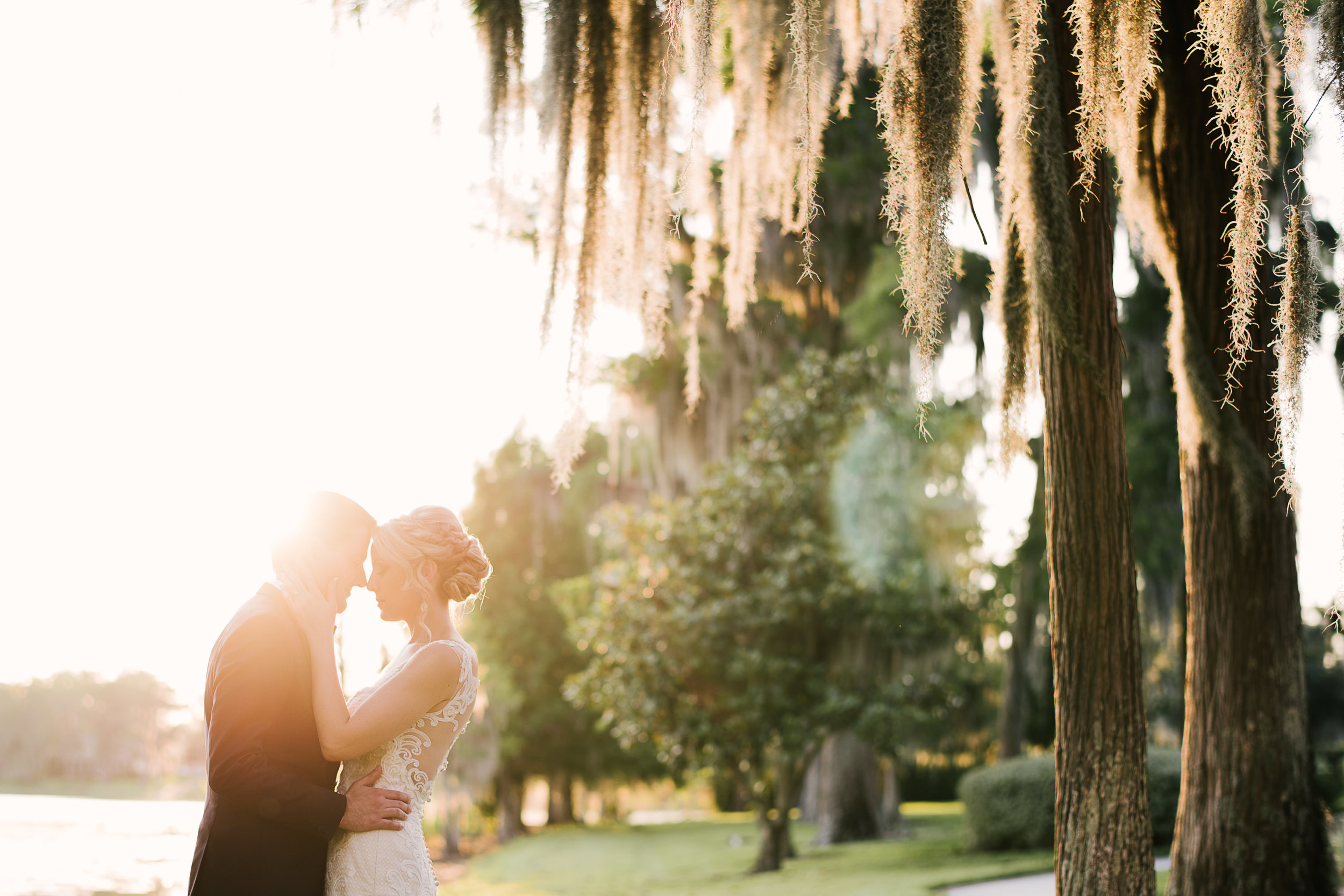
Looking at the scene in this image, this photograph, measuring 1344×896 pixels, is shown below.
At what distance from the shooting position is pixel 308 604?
2562 mm

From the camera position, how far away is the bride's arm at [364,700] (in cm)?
249

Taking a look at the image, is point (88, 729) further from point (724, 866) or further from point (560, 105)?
point (560, 105)

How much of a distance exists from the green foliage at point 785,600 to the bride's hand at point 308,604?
878 centimetres

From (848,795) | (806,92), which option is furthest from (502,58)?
(848,795)

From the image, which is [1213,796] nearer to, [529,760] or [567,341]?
[567,341]

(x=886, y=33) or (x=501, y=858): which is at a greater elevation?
(x=886, y=33)

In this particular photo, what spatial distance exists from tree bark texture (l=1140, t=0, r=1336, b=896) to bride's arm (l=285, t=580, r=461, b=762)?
3.98 metres

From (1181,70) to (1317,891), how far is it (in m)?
4.48

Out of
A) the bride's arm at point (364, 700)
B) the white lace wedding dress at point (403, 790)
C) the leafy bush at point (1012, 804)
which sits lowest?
the leafy bush at point (1012, 804)

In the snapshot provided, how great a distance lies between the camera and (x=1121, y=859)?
3.49 metres

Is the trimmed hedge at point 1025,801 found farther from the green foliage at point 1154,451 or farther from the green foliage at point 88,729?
the green foliage at point 88,729

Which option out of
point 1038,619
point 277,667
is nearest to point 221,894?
point 277,667

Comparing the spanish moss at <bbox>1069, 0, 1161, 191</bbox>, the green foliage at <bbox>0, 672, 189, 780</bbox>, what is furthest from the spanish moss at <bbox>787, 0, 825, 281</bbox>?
the green foliage at <bbox>0, 672, 189, 780</bbox>

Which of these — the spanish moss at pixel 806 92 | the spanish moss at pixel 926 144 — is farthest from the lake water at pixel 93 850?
the spanish moss at pixel 926 144
